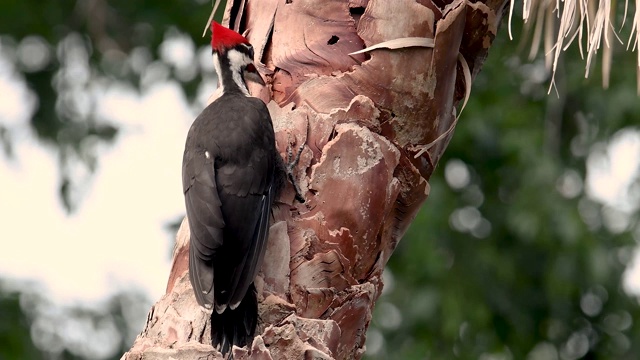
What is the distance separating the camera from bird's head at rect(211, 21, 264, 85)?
3.46m

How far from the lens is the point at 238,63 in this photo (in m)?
3.54

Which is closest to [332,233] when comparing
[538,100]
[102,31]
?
[538,100]

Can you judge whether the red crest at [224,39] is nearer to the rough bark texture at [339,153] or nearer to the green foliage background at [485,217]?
the rough bark texture at [339,153]

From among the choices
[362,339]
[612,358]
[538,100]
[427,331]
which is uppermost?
[362,339]

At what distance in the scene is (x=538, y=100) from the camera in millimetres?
7719

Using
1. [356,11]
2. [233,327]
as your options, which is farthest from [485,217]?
[233,327]

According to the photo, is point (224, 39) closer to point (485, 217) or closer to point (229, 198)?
point (229, 198)

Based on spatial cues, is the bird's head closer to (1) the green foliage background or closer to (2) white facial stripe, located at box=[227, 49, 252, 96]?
(2) white facial stripe, located at box=[227, 49, 252, 96]

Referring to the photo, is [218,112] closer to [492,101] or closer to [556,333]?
[492,101]

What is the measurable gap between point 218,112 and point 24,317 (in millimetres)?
4843

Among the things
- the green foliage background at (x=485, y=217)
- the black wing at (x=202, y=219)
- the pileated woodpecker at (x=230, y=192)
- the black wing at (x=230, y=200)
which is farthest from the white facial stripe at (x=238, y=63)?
the green foliage background at (x=485, y=217)

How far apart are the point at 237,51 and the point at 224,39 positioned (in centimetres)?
8

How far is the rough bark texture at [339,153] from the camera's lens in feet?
9.99

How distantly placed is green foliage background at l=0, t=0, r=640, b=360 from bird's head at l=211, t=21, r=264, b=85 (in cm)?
351
